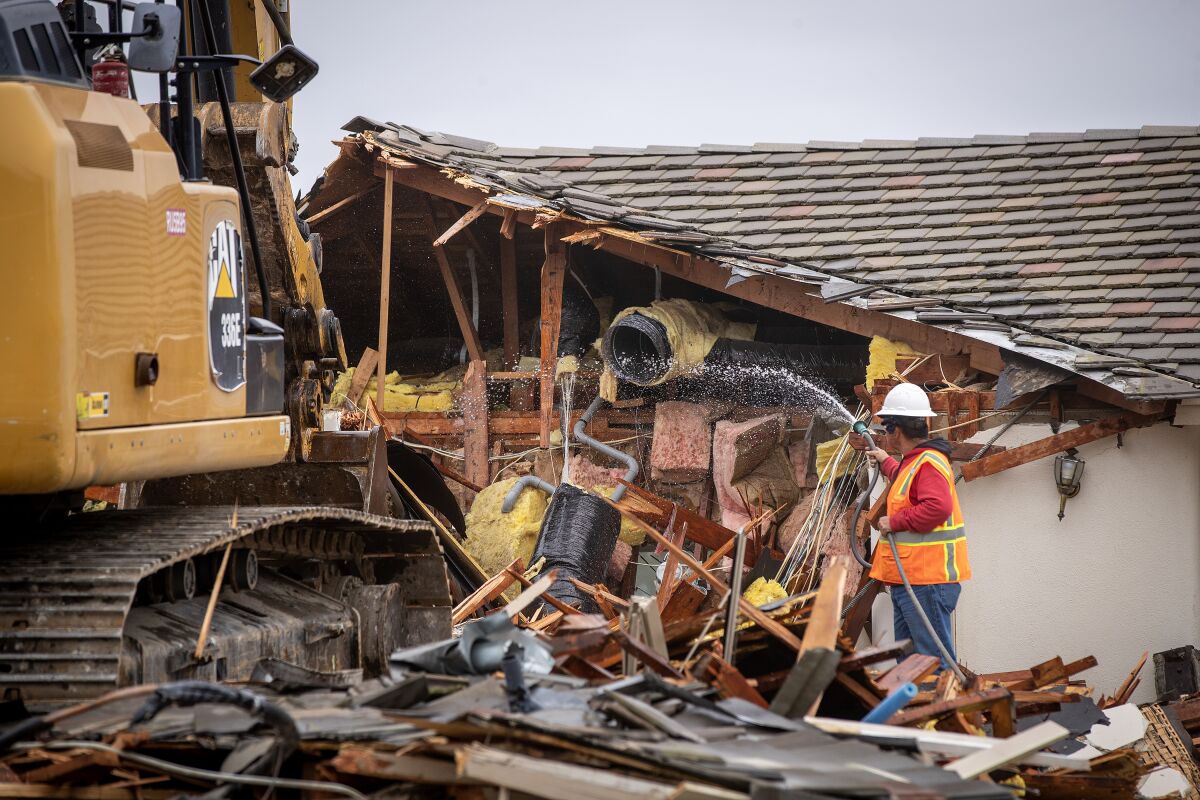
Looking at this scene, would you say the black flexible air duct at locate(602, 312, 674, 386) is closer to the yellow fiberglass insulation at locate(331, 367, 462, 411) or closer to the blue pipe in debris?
the yellow fiberglass insulation at locate(331, 367, 462, 411)

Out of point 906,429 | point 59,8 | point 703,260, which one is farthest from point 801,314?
point 59,8

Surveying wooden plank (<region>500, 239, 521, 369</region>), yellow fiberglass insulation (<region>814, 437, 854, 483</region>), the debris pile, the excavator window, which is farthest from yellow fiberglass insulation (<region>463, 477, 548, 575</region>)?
the excavator window

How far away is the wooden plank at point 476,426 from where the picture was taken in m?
12.3

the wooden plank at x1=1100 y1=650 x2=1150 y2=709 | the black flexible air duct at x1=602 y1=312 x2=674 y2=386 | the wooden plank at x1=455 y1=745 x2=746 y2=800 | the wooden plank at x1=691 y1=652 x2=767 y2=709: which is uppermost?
the black flexible air duct at x1=602 y1=312 x2=674 y2=386

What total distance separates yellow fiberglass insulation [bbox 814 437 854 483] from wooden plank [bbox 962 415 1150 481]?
1.23 m

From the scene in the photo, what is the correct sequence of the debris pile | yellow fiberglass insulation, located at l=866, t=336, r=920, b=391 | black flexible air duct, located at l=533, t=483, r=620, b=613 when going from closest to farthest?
the debris pile → yellow fiberglass insulation, located at l=866, t=336, r=920, b=391 → black flexible air duct, located at l=533, t=483, r=620, b=613

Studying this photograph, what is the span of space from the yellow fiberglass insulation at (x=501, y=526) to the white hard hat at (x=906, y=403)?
3.79 meters

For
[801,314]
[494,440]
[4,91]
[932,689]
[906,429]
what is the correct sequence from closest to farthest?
[4,91] → [932,689] → [906,429] → [801,314] → [494,440]

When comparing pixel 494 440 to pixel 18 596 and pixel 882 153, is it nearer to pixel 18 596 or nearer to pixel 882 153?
pixel 882 153

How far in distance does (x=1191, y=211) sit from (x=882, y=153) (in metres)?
3.36

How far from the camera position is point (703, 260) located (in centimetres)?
1096

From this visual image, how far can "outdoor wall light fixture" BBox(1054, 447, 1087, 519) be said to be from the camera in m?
8.94

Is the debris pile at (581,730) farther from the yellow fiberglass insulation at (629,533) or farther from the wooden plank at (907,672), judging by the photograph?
the yellow fiberglass insulation at (629,533)

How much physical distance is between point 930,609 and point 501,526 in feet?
15.2
